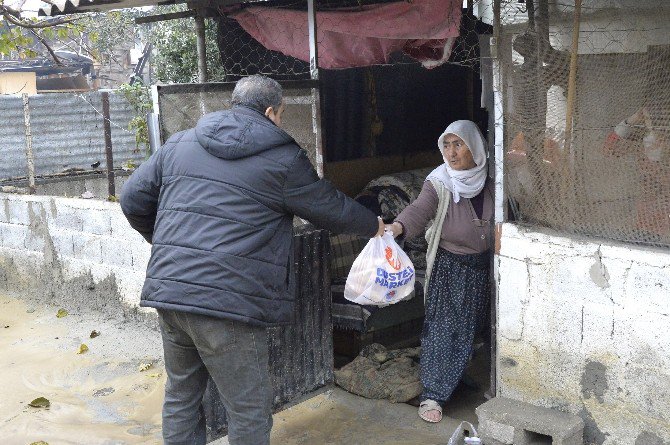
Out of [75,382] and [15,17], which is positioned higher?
[15,17]

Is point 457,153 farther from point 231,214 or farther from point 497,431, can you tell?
point 231,214

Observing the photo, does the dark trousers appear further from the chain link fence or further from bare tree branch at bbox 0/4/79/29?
bare tree branch at bbox 0/4/79/29

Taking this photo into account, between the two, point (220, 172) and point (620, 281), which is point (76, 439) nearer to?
point (220, 172)

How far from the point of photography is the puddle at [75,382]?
4.76 meters

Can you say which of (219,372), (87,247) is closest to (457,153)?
(219,372)

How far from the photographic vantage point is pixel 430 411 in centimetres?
463

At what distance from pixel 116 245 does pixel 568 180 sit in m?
4.36

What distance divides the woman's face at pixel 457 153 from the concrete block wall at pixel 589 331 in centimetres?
54

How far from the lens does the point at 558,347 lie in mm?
3949

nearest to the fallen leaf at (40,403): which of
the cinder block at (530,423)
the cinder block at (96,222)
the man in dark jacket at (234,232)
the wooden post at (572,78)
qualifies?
the man in dark jacket at (234,232)

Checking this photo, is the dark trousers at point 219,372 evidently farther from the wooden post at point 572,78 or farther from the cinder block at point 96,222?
the cinder block at point 96,222

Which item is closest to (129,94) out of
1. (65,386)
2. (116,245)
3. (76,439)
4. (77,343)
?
(116,245)

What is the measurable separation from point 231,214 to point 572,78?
181 cm

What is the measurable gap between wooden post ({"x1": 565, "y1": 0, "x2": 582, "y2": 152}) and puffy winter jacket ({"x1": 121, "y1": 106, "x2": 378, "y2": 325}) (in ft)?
4.18
